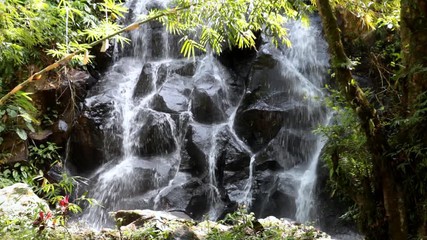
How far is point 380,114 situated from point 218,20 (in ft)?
6.07

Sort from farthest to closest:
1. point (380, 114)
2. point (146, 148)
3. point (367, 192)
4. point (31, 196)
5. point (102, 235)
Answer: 1. point (146, 148)
2. point (31, 196)
3. point (102, 235)
4. point (380, 114)
5. point (367, 192)

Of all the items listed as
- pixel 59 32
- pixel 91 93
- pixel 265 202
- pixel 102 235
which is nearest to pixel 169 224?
pixel 102 235

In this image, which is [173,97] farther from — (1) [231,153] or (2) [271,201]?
(2) [271,201]

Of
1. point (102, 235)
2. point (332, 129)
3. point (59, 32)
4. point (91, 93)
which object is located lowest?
point (102, 235)

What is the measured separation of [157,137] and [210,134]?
1.10 m

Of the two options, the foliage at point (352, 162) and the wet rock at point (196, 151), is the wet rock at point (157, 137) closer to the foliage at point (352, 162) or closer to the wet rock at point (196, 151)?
the wet rock at point (196, 151)

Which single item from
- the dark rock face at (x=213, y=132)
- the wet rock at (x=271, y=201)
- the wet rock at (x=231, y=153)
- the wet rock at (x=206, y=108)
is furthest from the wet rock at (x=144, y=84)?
the wet rock at (x=271, y=201)

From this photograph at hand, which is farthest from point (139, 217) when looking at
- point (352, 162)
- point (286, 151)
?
point (286, 151)

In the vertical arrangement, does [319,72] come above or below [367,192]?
above

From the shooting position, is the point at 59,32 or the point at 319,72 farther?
the point at 319,72

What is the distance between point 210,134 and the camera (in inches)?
293

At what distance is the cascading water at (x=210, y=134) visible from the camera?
667 cm

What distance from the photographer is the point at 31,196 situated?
13.2 feet

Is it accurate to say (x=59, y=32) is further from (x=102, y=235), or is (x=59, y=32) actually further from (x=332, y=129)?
(x=332, y=129)
